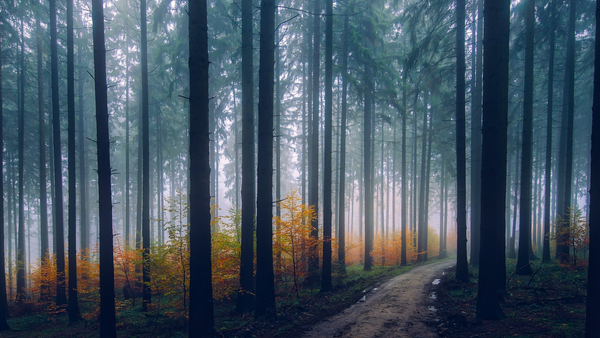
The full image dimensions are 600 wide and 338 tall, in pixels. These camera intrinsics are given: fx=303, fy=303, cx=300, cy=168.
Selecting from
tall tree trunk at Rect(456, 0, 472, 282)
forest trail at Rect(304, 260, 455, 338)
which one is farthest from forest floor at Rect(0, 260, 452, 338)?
tall tree trunk at Rect(456, 0, 472, 282)

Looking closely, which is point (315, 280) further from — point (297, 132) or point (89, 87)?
point (89, 87)

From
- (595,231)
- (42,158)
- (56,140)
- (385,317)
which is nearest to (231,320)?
(385,317)

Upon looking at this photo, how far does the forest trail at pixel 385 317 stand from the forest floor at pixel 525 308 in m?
0.36

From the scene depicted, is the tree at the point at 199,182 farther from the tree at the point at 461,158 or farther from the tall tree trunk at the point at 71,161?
the tree at the point at 461,158

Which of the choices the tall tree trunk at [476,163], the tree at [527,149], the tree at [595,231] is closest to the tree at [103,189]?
the tree at [595,231]

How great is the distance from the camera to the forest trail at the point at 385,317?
6543mm

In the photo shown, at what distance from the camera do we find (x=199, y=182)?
602cm

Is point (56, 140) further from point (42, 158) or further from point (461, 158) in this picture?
point (461, 158)

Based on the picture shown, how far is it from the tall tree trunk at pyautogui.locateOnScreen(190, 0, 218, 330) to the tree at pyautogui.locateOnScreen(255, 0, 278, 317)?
1.64 m

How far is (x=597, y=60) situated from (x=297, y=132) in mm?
18362

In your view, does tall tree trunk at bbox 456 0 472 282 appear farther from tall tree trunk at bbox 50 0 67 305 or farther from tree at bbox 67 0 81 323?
tall tree trunk at bbox 50 0 67 305

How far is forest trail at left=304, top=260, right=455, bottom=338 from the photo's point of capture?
6543 millimetres

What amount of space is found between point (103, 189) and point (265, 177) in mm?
4103

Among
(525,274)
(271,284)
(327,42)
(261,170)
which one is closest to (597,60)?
(261,170)
